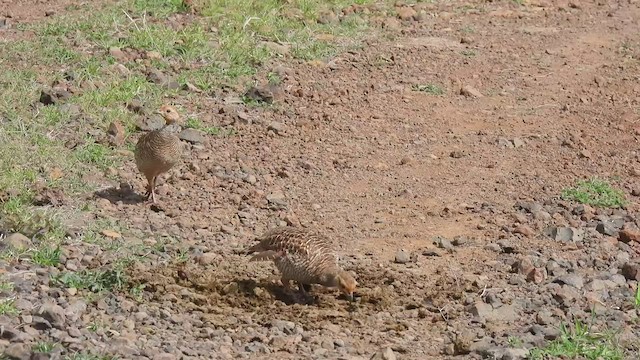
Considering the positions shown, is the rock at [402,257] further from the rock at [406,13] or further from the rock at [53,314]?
the rock at [406,13]

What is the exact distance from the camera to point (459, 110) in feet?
36.2

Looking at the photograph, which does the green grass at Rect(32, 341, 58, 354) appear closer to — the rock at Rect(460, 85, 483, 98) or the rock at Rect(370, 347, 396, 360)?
the rock at Rect(370, 347, 396, 360)

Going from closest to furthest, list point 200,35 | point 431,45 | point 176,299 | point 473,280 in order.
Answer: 1. point 176,299
2. point 473,280
3. point 200,35
4. point 431,45

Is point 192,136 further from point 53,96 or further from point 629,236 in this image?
point 629,236

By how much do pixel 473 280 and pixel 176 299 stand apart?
190 centimetres

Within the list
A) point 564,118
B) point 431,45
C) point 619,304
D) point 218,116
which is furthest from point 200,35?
point 619,304

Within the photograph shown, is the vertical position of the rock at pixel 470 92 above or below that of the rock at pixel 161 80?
below

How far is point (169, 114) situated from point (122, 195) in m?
1.11

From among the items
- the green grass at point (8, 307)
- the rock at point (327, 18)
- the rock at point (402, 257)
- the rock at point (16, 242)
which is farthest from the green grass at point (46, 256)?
the rock at point (327, 18)

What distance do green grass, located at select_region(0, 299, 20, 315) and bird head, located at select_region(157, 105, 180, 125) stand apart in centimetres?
315

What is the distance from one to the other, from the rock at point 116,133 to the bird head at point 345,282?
2.87 meters

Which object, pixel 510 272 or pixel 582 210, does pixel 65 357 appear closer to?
pixel 510 272

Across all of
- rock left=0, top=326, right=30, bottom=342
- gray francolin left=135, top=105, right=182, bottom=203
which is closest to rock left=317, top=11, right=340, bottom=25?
gray francolin left=135, top=105, right=182, bottom=203

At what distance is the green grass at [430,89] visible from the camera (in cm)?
1141
